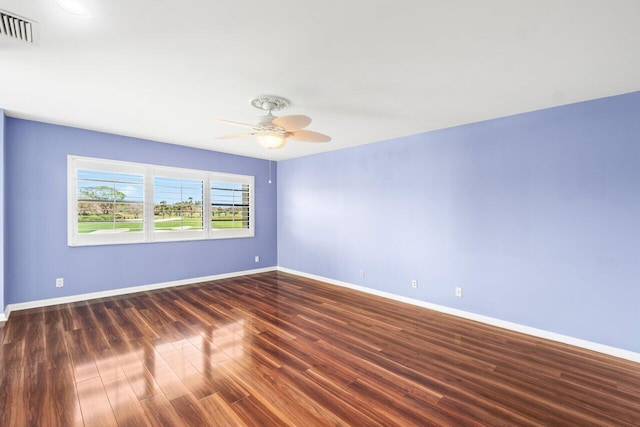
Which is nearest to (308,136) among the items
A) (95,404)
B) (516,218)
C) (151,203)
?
(516,218)

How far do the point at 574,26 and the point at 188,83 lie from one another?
3001mm

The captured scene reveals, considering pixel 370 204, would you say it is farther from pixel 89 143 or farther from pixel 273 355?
pixel 89 143

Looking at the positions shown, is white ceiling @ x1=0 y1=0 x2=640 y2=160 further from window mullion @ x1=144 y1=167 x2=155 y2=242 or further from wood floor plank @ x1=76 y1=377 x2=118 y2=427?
wood floor plank @ x1=76 y1=377 x2=118 y2=427

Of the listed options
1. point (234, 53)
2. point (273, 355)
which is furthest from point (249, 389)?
point (234, 53)

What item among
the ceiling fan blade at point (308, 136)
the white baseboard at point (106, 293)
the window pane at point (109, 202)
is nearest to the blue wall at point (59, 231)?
the white baseboard at point (106, 293)

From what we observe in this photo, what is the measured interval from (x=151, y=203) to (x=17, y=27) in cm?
337

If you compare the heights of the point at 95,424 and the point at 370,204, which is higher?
the point at 370,204

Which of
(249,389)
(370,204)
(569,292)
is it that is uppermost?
(370,204)

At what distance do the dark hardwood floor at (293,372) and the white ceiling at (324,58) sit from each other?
2537mm

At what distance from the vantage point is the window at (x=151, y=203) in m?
4.33

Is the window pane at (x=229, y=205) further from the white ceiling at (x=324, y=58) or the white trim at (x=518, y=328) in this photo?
the white trim at (x=518, y=328)

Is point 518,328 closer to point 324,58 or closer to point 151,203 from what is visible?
point 324,58

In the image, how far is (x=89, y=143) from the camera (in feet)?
14.3

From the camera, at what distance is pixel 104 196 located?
4.49 metres
